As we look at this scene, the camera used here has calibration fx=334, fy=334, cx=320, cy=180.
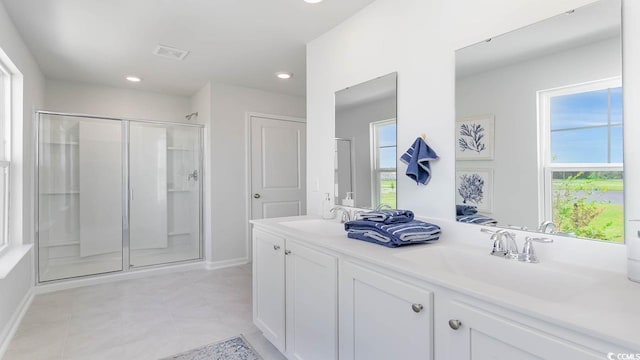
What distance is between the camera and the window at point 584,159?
1187 mm

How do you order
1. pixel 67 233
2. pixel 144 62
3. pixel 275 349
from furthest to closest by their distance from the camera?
pixel 67 233, pixel 144 62, pixel 275 349

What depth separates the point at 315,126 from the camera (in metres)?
2.75

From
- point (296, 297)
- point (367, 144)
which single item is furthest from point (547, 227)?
point (296, 297)

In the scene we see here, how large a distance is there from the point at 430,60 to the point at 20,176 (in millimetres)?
3296

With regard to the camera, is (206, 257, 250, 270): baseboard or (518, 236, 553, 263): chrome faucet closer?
(518, 236, 553, 263): chrome faucet

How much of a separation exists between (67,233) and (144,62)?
2065 millimetres

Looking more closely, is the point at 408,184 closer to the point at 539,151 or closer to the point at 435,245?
the point at 435,245

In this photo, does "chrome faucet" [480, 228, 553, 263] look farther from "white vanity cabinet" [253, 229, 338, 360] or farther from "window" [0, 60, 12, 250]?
"window" [0, 60, 12, 250]

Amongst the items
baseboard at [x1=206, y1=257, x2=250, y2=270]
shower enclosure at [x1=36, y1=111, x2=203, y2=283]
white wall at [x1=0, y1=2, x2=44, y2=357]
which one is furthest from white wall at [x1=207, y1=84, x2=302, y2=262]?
white wall at [x1=0, y1=2, x2=44, y2=357]

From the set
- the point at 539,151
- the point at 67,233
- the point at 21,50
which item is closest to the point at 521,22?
the point at 539,151

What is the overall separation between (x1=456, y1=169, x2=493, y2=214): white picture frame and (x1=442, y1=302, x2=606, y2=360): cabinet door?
69 cm

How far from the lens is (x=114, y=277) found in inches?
146

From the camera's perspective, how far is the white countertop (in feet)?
2.50

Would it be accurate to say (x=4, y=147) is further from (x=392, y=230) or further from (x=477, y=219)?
(x=477, y=219)
